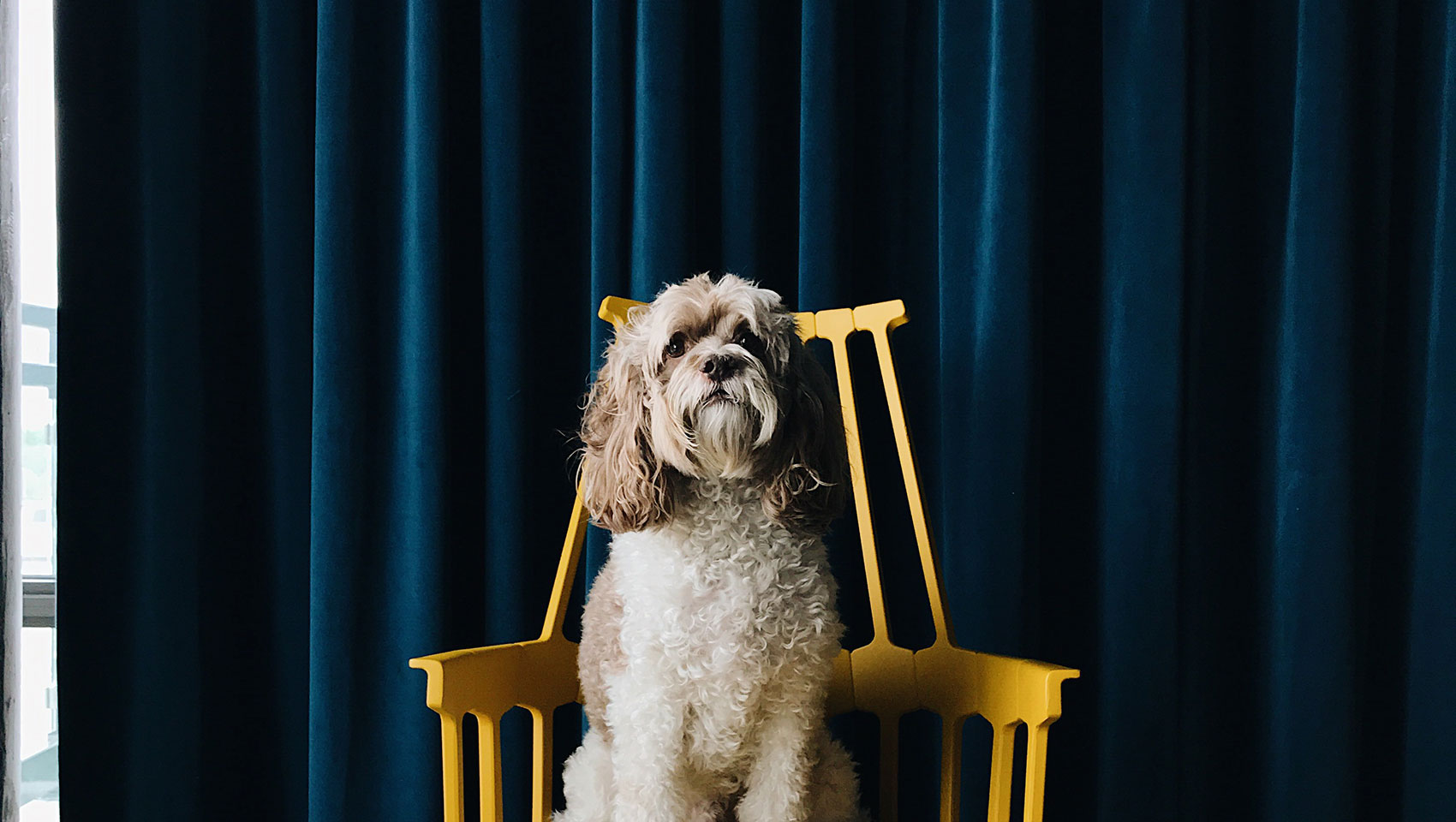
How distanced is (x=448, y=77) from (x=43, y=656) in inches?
55.5

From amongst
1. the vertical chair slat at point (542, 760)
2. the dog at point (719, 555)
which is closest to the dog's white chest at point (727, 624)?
the dog at point (719, 555)

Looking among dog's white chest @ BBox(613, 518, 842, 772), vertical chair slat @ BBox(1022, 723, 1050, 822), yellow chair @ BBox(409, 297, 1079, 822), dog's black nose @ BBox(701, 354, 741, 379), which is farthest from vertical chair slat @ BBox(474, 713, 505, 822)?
vertical chair slat @ BBox(1022, 723, 1050, 822)

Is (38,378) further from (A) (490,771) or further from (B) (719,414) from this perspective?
(B) (719,414)

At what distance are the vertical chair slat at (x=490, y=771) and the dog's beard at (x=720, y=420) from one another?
0.46m

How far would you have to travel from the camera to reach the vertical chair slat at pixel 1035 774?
1.08 meters

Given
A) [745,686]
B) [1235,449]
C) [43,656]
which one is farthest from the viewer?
[43,656]

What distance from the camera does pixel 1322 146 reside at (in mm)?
1371

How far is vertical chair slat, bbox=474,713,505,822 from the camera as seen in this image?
3.88 ft

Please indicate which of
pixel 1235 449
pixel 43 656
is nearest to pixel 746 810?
pixel 1235 449

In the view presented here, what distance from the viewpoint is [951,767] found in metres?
1.21

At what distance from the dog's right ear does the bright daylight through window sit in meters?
1.27

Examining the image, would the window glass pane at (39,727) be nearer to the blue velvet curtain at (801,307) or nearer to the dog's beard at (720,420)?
the blue velvet curtain at (801,307)

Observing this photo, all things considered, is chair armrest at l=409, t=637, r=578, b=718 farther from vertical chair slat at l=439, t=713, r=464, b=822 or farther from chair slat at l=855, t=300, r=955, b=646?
chair slat at l=855, t=300, r=955, b=646

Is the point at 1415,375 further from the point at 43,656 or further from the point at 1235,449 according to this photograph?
the point at 43,656
